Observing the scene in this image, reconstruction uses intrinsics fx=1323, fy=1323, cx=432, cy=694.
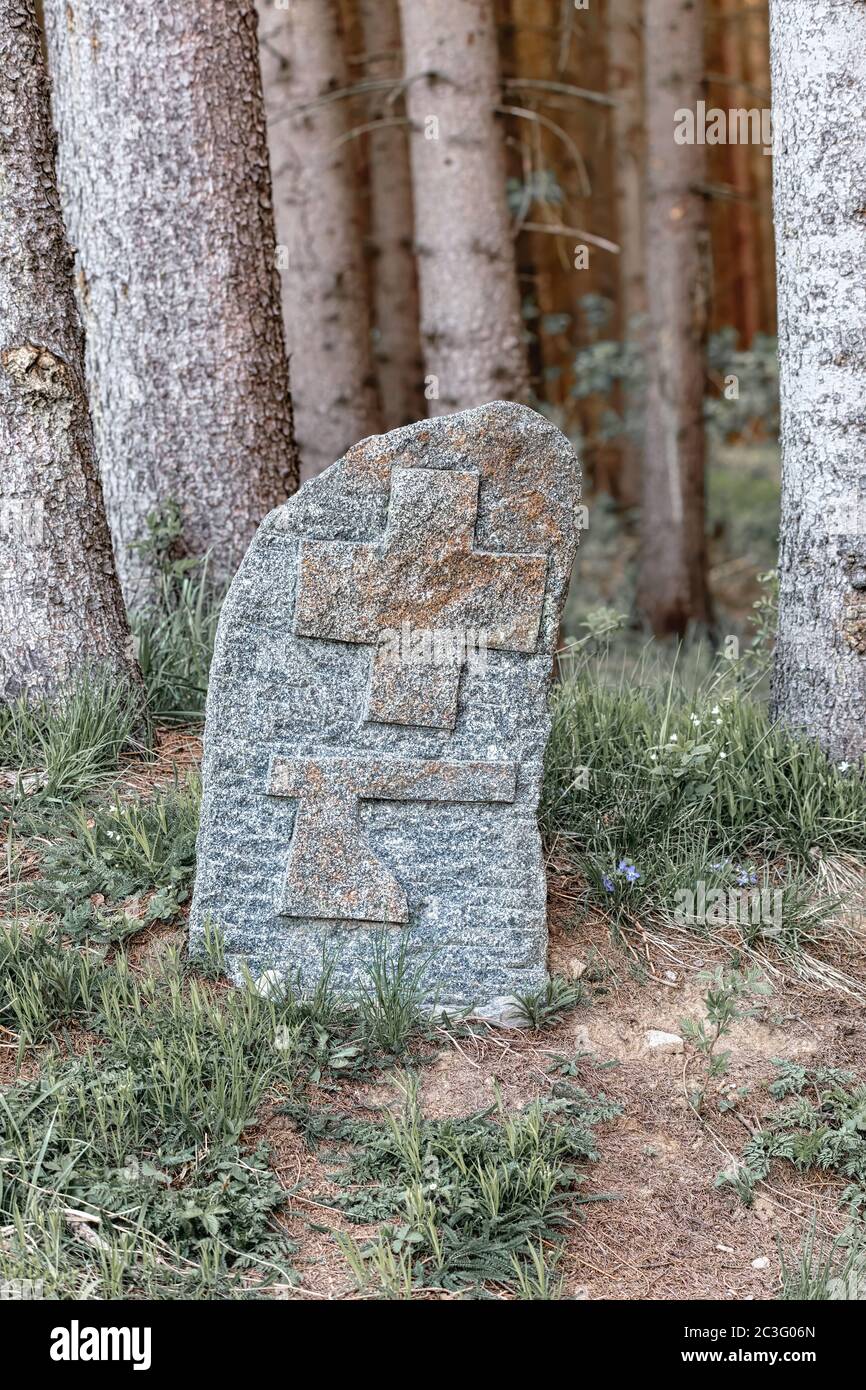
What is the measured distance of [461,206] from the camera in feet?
21.4

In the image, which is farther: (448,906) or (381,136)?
(381,136)

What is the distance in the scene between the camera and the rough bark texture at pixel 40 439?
3.71m

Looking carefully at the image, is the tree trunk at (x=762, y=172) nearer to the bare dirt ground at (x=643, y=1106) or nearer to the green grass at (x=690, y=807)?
the green grass at (x=690, y=807)

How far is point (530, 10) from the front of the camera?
1440 cm

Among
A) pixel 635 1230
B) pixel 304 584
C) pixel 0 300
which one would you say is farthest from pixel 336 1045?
pixel 0 300

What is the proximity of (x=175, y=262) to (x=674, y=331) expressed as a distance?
458cm

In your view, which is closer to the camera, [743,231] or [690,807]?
[690,807]

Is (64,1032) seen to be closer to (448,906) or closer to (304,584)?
(448,906)

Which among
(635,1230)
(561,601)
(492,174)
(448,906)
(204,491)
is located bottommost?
(635,1230)

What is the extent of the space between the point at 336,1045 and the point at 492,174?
479 cm

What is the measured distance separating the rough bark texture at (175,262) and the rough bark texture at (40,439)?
0.81 meters

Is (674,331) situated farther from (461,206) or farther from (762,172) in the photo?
(762,172)

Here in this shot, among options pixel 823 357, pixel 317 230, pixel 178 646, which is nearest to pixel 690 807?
pixel 823 357

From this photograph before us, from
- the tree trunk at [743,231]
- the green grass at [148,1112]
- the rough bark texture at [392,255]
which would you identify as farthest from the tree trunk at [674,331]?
the tree trunk at [743,231]
